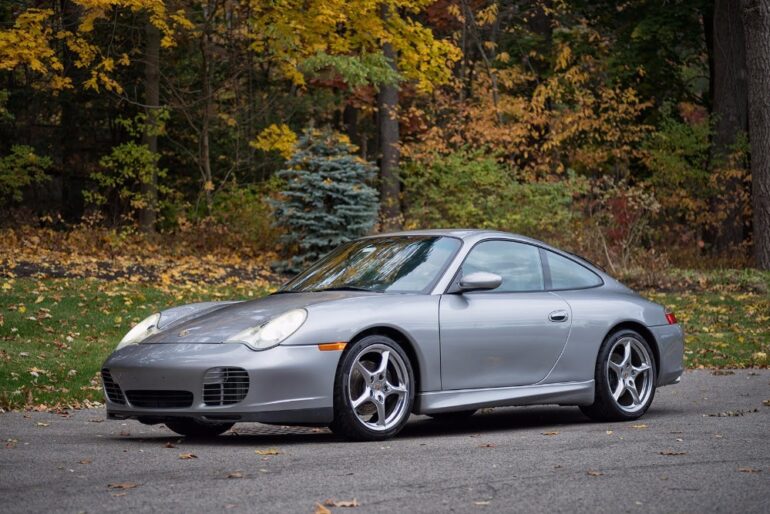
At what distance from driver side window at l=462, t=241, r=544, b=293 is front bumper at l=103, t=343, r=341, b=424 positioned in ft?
5.45

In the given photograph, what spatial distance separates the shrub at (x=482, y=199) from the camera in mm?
26578

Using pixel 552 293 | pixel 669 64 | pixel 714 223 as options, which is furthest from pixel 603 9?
pixel 552 293

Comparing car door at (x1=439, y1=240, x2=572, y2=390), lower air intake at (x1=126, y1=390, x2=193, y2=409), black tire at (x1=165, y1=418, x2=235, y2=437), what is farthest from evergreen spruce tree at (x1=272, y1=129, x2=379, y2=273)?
lower air intake at (x1=126, y1=390, x2=193, y2=409)

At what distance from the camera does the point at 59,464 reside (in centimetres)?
698

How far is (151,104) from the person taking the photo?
2870 centimetres

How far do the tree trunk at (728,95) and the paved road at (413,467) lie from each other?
19.1 metres

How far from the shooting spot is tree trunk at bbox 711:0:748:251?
91.9 ft

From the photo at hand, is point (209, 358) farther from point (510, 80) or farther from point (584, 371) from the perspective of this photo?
point (510, 80)

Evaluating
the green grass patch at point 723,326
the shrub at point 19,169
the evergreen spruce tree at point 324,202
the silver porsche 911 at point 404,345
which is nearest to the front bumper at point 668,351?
the silver porsche 911 at point 404,345

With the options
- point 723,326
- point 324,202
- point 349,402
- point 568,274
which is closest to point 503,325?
point 568,274

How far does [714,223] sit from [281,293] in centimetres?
2055

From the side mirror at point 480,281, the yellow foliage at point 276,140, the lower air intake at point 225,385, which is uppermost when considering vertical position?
the yellow foliage at point 276,140

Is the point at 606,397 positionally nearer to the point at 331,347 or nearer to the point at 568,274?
the point at 568,274

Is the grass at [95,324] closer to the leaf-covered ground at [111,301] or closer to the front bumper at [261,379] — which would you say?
the leaf-covered ground at [111,301]
